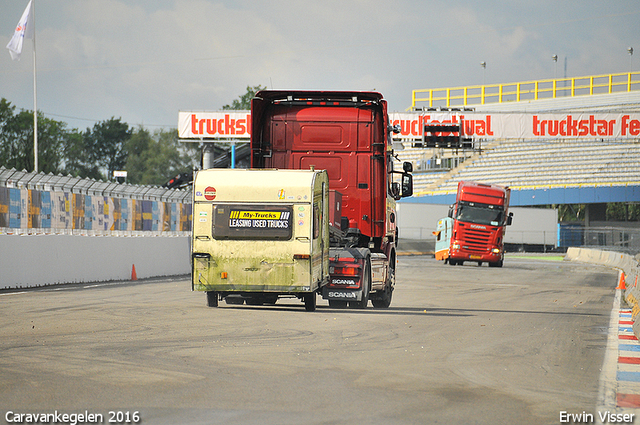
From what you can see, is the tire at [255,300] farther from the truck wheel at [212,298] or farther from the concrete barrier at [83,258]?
the concrete barrier at [83,258]

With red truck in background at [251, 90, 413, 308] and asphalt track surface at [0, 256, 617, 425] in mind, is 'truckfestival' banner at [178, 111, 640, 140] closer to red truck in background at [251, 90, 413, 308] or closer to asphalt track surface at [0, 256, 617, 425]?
red truck in background at [251, 90, 413, 308]

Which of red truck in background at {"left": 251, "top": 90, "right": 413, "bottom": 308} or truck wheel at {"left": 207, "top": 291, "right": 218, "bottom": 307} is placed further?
red truck in background at {"left": 251, "top": 90, "right": 413, "bottom": 308}

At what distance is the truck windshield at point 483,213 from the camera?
40844 millimetres

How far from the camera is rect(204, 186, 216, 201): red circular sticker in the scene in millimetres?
14070

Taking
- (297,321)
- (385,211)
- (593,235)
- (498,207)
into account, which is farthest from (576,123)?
(297,321)

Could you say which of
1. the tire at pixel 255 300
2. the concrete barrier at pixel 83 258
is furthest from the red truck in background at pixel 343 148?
the concrete barrier at pixel 83 258

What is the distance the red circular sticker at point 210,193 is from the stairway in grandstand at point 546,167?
48.4 metres

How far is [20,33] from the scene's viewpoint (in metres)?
45.1

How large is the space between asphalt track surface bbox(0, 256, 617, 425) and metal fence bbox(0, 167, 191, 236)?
4.11m

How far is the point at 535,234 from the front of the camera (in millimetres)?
67188

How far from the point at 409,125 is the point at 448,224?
552cm

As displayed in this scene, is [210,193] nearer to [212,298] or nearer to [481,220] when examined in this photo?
[212,298]

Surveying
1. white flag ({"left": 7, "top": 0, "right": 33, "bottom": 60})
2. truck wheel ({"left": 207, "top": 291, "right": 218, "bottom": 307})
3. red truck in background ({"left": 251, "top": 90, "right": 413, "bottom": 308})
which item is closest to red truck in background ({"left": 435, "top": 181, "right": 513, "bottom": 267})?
white flag ({"left": 7, "top": 0, "right": 33, "bottom": 60})

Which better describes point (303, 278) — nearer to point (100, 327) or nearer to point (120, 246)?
point (100, 327)
